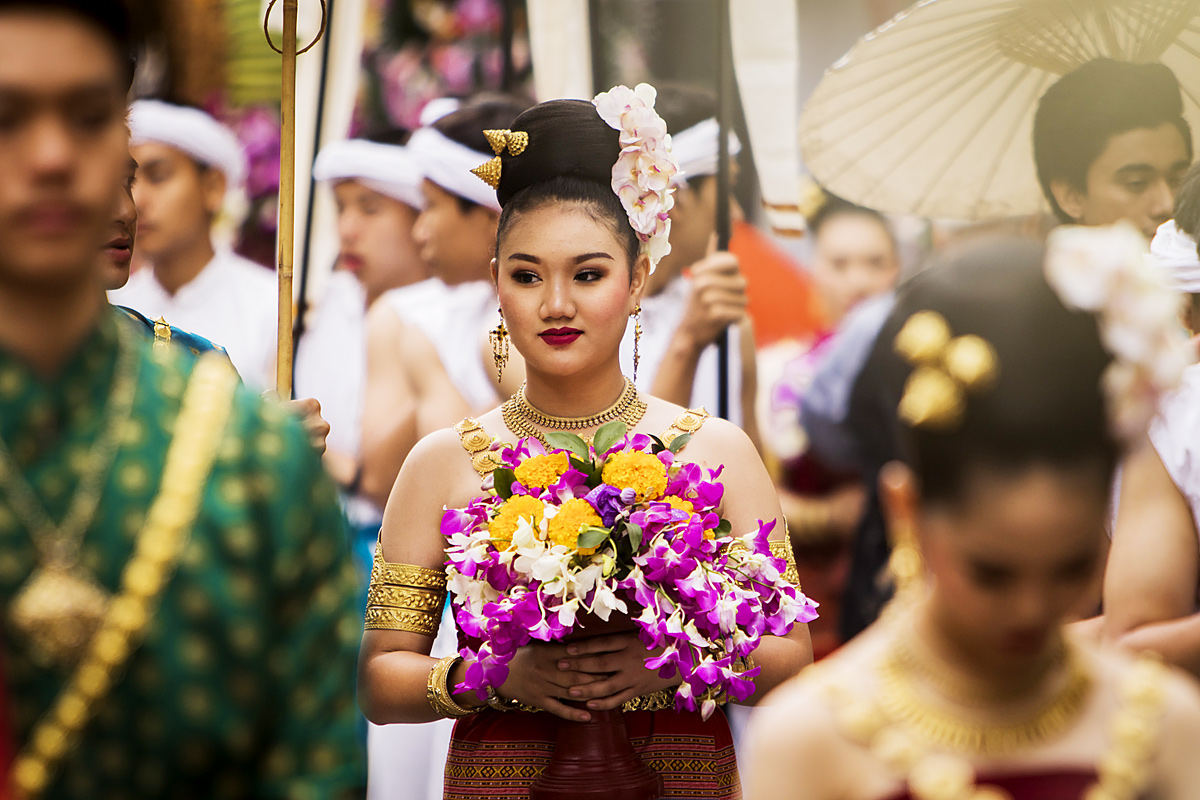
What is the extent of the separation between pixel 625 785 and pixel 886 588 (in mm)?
2788

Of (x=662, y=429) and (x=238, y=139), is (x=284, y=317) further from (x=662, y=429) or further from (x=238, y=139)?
(x=238, y=139)

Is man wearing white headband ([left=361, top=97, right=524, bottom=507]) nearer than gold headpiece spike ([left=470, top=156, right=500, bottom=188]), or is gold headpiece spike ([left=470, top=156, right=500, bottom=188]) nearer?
gold headpiece spike ([left=470, top=156, right=500, bottom=188])

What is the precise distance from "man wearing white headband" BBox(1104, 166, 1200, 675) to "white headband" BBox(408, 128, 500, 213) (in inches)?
124

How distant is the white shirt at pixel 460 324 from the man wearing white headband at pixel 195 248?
30.1 inches

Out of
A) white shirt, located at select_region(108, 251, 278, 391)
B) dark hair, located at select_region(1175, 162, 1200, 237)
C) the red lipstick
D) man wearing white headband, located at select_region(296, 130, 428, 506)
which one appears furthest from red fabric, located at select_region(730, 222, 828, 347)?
the red lipstick

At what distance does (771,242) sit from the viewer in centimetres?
559

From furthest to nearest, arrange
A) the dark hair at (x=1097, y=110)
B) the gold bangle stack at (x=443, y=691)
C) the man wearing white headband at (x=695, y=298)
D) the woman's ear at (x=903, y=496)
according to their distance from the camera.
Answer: the man wearing white headband at (x=695, y=298) → the dark hair at (x=1097, y=110) → the gold bangle stack at (x=443, y=691) → the woman's ear at (x=903, y=496)

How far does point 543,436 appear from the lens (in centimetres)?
291

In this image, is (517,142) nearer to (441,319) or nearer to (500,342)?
(500,342)

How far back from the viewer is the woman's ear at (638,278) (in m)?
3.02

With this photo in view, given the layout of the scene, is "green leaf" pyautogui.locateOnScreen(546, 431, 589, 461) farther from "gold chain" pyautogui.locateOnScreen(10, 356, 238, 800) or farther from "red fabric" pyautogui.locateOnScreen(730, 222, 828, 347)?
"red fabric" pyautogui.locateOnScreen(730, 222, 828, 347)

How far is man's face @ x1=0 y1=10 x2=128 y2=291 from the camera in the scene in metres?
1.41

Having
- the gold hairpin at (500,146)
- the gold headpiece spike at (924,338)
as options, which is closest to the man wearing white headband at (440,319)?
the gold hairpin at (500,146)

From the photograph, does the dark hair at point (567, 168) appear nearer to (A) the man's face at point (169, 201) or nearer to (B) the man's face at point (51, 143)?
(B) the man's face at point (51, 143)
